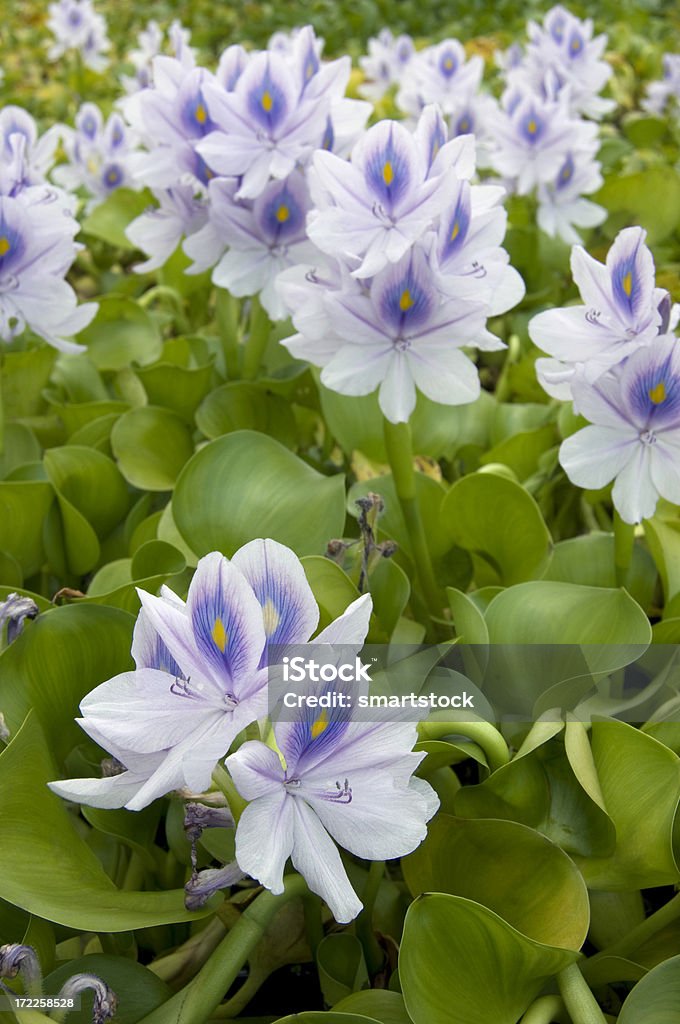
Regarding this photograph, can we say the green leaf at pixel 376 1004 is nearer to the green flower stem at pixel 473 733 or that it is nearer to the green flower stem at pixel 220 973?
the green flower stem at pixel 220 973

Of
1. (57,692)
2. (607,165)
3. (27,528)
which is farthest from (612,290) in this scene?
(607,165)

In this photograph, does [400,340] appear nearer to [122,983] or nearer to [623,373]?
[623,373]

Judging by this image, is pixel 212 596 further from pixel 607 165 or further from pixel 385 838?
pixel 607 165

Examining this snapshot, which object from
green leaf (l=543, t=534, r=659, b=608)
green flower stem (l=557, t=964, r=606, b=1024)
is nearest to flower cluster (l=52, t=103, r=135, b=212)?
green leaf (l=543, t=534, r=659, b=608)

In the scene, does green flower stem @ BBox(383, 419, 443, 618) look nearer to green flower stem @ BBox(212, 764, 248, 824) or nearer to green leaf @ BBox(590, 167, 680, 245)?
green flower stem @ BBox(212, 764, 248, 824)

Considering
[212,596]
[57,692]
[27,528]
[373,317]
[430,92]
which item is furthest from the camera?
[430,92]
